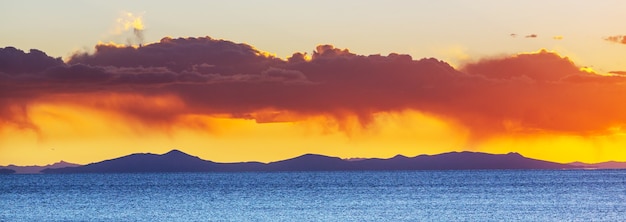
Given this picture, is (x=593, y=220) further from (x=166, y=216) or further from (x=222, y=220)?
(x=166, y=216)

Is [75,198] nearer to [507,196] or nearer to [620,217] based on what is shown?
[507,196]

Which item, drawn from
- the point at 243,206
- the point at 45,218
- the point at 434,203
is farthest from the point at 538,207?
the point at 45,218

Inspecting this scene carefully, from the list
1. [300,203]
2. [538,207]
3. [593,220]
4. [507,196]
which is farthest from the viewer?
[507,196]

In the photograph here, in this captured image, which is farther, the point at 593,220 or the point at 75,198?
the point at 75,198

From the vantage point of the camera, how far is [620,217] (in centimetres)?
9494

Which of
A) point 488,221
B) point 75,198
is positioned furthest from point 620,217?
point 75,198

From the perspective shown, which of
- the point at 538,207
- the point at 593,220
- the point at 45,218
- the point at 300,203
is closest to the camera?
the point at 593,220

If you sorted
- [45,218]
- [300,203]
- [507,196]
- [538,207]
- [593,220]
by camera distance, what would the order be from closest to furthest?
1. [593,220]
2. [45,218]
3. [538,207]
4. [300,203]
5. [507,196]

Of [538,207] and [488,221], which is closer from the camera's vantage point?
[488,221]

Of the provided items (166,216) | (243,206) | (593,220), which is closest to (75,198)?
(243,206)

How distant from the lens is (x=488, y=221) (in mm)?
94500

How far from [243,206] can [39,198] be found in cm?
3947

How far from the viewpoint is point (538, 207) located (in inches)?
4530

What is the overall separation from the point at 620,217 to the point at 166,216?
3826 centimetres
